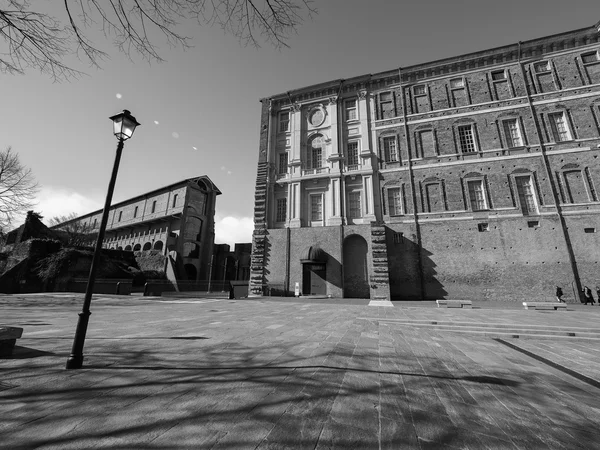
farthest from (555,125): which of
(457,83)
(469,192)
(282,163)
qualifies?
(282,163)

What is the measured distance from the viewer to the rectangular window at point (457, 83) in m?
20.2

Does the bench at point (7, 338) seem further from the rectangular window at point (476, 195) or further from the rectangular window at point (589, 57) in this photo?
the rectangular window at point (589, 57)

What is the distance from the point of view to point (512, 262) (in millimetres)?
16250

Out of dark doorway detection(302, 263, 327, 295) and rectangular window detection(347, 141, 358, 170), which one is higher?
rectangular window detection(347, 141, 358, 170)

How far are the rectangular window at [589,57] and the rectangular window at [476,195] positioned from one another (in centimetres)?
1234

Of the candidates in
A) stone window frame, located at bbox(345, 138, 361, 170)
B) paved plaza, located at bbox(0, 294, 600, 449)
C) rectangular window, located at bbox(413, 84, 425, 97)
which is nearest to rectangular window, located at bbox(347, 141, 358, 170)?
stone window frame, located at bbox(345, 138, 361, 170)

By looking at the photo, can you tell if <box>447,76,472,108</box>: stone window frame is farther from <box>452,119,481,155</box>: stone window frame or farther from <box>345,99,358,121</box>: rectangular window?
<box>345,99,358,121</box>: rectangular window

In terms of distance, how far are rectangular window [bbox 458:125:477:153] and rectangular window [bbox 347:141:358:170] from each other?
312 inches

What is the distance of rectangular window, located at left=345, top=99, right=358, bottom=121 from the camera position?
2173 cm

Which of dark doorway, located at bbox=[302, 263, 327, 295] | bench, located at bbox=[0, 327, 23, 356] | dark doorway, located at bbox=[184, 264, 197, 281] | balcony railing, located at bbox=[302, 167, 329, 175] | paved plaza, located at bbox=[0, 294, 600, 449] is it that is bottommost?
paved plaza, located at bbox=[0, 294, 600, 449]

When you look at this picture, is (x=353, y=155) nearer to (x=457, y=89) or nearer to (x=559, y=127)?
(x=457, y=89)

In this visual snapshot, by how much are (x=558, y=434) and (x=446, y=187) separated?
19.2 m

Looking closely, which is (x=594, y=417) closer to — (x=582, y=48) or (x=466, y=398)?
(x=466, y=398)

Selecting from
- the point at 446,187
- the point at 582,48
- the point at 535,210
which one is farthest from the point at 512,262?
the point at 582,48
